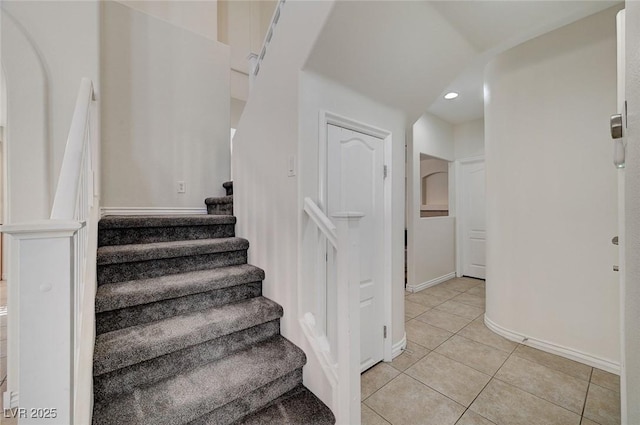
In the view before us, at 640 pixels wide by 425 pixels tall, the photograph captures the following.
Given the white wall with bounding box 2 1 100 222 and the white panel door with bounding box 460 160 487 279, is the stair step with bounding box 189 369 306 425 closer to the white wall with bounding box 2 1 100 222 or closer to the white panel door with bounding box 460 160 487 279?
the white wall with bounding box 2 1 100 222

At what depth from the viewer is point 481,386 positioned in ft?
6.12

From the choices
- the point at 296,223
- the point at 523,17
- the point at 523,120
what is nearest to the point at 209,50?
the point at 296,223

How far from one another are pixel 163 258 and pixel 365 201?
Result: 147 centimetres

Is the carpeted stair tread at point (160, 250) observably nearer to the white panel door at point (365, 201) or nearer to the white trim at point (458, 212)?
the white panel door at point (365, 201)

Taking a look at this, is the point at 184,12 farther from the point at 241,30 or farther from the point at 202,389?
the point at 202,389

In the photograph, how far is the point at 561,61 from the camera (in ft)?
7.39

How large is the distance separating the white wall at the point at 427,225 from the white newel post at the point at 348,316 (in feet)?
9.17

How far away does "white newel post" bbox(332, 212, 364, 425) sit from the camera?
130cm

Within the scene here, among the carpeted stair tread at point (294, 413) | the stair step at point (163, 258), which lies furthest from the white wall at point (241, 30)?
the carpeted stair tread at point (294, 413)

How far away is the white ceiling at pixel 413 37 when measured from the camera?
1.50m

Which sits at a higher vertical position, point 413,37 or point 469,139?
point 469,139

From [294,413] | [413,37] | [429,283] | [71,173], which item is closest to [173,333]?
[294,413]

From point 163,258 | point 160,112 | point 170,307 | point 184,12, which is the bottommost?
point 170,307

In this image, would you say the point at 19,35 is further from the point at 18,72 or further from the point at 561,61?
the point at 561,61
